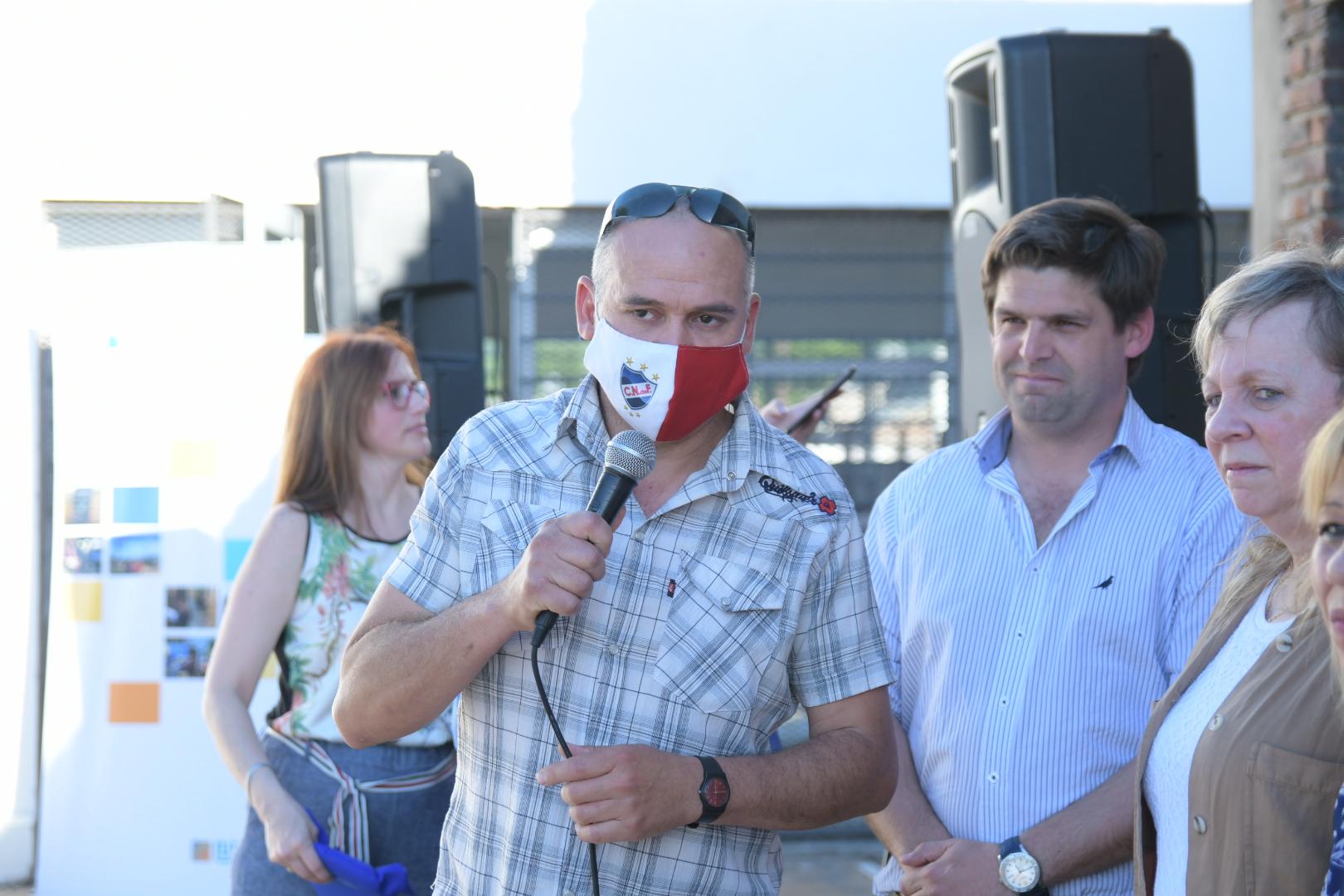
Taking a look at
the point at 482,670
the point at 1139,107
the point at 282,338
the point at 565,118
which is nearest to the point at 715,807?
the point at 482,670

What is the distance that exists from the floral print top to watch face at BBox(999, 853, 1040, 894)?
1284 mm

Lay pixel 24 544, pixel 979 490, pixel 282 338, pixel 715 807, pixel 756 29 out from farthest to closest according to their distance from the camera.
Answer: pixel 756 29 < pixel 24 544 < pixel 282 338 < pixel 979 490 < pixel 715 807

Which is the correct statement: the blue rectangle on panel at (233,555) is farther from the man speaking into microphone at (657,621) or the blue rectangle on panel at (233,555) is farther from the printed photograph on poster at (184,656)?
the man speaking into microphone at (657,621)

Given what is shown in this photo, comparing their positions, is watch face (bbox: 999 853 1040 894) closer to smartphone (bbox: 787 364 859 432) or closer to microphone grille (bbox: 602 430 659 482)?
microphone grille (bbox: 602 430 659 482)

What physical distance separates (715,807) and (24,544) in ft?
17.0

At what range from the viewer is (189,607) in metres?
5.22

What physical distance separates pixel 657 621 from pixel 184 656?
3.88 meters

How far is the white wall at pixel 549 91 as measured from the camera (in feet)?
25.4

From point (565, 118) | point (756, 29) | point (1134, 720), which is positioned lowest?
point (1134, 720)

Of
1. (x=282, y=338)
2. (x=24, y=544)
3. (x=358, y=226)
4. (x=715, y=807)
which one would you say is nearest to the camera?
(x=715, y=807)

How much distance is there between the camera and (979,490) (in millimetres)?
2680

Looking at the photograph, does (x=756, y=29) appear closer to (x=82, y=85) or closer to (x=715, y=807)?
(x=82, y=85)

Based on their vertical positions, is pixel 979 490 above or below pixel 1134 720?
above

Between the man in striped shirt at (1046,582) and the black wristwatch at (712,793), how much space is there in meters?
0.83
